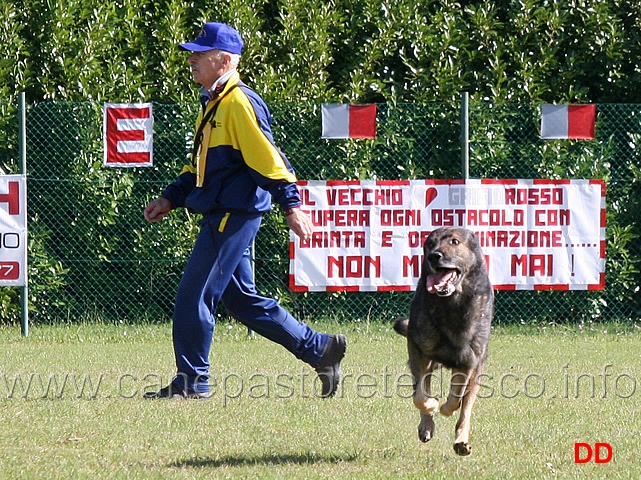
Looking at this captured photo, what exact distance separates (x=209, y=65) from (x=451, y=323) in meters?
2.27

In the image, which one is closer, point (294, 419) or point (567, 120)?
point (294, 419)

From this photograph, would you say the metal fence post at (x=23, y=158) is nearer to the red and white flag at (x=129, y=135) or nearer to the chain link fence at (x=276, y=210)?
the chain link fence at (x=276, y=210)

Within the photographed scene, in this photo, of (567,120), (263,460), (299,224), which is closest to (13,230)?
(299,224)

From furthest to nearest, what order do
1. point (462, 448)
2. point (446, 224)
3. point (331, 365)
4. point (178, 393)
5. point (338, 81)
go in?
point (338, 81) < point (446, 224) < point (331, 365) < point (178, 393) < point (462, 448)

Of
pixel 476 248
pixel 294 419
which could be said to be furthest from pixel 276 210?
pixel 476 248

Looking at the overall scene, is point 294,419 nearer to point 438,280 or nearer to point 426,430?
point 426,430

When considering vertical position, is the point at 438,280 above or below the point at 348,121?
below

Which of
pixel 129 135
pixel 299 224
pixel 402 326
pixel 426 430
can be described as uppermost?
pixel 129 135

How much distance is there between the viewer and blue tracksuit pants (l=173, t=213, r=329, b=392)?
602cm

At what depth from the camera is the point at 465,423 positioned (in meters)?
4.77

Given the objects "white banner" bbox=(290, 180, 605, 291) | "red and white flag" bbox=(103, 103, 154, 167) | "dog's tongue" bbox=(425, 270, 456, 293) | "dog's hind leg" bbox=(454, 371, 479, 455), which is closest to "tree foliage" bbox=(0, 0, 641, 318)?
"red and white flag" bbox=(103, 103, 154, 167)

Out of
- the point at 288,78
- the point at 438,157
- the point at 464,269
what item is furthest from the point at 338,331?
the point at 464,269

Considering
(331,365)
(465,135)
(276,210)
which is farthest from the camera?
(276,210)

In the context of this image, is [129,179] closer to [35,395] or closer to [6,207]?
[6,207]
